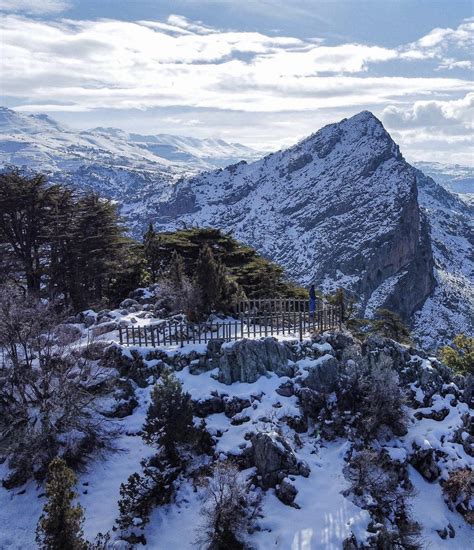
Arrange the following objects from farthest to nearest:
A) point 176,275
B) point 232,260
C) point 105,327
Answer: point 232,260 → point 176,275 → point 105,327

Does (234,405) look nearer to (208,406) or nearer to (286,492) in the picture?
(208,406)

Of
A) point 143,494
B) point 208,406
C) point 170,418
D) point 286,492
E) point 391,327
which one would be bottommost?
point 391,327

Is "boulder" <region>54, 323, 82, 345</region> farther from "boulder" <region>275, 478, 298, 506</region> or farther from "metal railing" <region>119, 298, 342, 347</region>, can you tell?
"boulder" <region>275, 478, 298, 506</region>

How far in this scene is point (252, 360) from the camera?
62.7ft

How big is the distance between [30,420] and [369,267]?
589 feet

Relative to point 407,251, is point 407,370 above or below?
above

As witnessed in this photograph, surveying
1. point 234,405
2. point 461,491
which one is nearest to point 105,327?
point 234,405

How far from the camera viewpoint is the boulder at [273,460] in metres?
15.2

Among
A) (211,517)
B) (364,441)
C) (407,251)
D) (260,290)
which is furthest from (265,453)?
(407,251)

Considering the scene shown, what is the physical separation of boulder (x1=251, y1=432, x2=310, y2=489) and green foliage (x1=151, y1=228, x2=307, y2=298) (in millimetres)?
12987

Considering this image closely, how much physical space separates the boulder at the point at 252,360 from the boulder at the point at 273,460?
351 cm

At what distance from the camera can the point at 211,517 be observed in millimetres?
13148

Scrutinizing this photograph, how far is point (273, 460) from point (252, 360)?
4.70 metres

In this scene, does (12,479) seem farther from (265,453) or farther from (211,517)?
(265,453)
